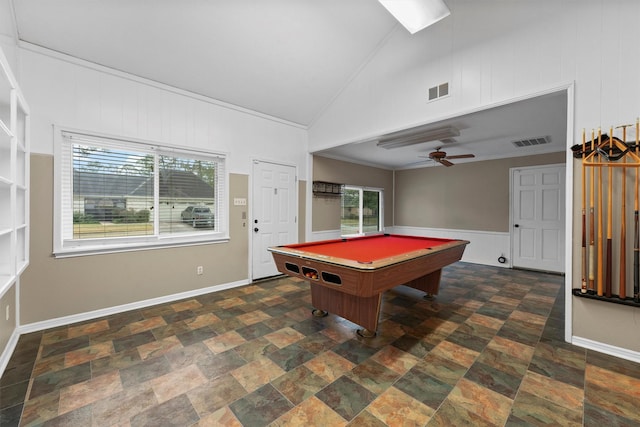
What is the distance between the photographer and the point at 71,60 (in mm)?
2900

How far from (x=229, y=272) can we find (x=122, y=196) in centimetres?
174

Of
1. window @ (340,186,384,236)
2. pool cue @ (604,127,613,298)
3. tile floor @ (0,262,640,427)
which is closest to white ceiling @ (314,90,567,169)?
window @ (340,186,384,236)

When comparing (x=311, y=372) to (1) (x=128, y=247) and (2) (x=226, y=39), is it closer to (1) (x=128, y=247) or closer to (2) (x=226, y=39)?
(1) (x=128, y=247)

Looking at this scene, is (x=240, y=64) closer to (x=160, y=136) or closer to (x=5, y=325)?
(x=160, y=136)

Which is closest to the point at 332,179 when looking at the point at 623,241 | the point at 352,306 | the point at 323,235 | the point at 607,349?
the point at 323,235

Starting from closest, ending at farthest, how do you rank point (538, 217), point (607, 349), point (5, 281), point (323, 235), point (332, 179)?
point (5, 281) → point (607, 349) → point (538, 217) → point (323, 235) → point (332, 179)

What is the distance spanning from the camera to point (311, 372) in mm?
2068

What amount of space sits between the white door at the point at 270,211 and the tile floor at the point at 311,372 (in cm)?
141

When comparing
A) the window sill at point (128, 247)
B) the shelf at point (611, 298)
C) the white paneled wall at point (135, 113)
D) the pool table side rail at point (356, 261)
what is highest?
the white paneled wall at point (135, 113)

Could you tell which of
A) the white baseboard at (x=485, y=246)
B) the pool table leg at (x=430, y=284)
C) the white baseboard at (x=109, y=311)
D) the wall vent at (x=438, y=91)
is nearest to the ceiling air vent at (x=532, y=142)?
the white baseboard at (x=485, y=246)

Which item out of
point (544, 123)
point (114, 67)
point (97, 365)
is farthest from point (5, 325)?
point (544, 123)

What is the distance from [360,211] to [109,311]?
5048 millimetres

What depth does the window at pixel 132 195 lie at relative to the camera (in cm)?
300

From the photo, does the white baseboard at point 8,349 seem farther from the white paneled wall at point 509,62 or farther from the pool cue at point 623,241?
the pool cue at point 623,241
